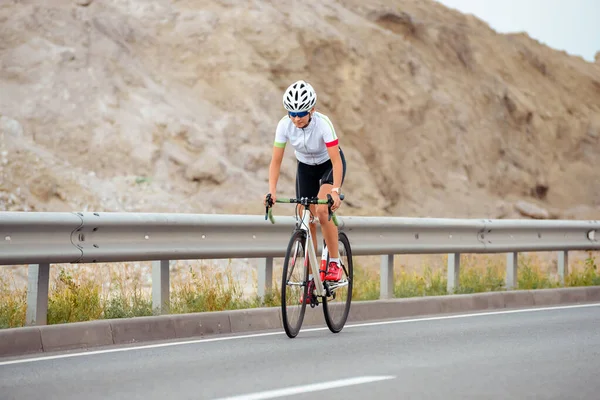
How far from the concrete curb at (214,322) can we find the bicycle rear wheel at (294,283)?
2.68ft

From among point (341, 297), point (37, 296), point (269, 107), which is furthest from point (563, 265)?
point (269, 107)

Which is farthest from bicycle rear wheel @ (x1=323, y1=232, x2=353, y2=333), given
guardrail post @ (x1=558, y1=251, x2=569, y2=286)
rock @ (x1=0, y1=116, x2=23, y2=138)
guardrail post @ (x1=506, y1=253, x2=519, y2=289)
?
rock @ (x1=0, y1=116, x2=23, y2=138)

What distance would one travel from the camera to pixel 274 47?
3077cm

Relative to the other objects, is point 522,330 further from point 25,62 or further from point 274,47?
point 274,47

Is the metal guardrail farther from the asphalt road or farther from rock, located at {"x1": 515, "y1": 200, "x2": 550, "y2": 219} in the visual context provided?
rock, located at {"x1": 515, "y1": 200, "x2": 550, "y2": 219}

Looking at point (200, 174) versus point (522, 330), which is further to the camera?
point (200, 174)

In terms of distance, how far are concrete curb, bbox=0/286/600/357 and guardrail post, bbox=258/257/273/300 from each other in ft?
1.56

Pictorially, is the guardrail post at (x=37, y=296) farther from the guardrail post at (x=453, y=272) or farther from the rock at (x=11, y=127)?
the rock at (x=11, y=127)

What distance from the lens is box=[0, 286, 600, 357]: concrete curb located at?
810 centimetres

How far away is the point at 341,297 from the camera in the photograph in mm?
10219

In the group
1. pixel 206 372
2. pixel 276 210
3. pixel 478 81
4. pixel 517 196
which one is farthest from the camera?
pixel 478 81

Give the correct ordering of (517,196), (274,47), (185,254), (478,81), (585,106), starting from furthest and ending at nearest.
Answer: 1. (585,106)
2. (478,81)
3. (517,196)
4. (274,47)
5. (185,254)

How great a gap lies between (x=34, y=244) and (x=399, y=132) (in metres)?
24.9

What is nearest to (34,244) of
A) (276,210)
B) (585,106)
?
(276,210)
